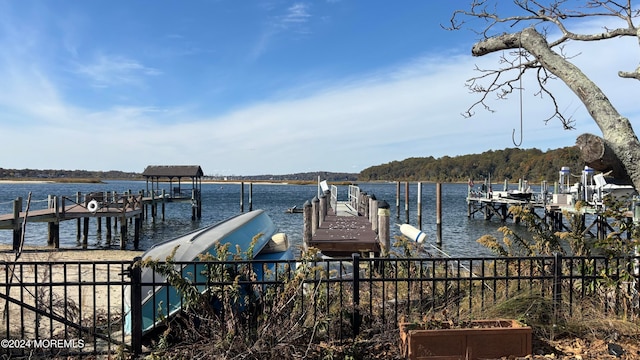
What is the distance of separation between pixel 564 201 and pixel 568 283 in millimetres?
24750

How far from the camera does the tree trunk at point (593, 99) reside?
364 centimetres

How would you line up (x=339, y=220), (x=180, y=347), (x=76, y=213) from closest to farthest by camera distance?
(x=180, y=347), (x=339, y=220), (x=76, y=213)

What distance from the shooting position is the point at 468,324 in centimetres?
490

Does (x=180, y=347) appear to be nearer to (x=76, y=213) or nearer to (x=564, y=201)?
(x=76, y=213)

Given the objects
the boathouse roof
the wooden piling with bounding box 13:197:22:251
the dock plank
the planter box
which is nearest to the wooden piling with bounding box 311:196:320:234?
the dock plank

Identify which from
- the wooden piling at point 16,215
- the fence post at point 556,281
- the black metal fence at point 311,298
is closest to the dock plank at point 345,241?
the black metal fence at point 311,298

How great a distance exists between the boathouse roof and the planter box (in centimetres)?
3508

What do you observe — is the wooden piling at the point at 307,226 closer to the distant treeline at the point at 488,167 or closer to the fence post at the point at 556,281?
the fence post at the point at 556,281

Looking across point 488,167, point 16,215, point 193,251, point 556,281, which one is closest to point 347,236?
point 193,251

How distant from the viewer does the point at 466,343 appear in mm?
4660

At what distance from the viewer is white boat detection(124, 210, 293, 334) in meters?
5.60

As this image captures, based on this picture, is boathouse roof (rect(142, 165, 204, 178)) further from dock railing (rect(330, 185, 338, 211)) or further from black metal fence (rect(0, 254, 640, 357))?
black metal fence (rect(0, 254, 640, 357))

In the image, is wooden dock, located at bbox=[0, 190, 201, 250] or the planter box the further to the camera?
wooden dock, located at bbox=[0, 190, 201, 250]

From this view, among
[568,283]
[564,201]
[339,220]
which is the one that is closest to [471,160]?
[564,201]
